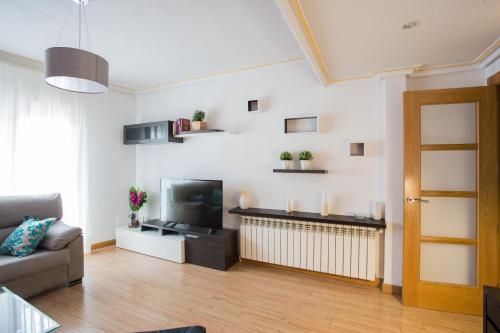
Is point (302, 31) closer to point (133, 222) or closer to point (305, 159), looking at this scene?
point (305, 159)

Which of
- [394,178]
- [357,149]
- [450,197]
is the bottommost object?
[450,197]

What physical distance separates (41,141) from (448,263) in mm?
4962

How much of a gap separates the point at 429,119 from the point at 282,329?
2.41 m

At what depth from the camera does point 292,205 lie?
3.02 metres

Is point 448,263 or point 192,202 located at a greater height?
point 192,202

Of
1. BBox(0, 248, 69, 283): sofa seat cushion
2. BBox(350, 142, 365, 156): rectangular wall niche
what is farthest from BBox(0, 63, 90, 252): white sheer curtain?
BBox(350, 142, 365, 156): rectangular wall niche

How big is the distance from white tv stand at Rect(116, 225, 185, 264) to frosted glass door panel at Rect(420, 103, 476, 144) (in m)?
3.18

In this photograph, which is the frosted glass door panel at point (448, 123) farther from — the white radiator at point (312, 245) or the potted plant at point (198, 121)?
the potted plant at point (198, 121)

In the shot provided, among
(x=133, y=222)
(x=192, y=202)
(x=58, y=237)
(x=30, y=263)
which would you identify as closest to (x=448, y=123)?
(x=192, y=202)

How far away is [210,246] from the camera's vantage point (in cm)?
309

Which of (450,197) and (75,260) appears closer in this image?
(450,197)

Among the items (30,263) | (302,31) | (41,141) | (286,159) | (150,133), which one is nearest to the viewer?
(302,31)

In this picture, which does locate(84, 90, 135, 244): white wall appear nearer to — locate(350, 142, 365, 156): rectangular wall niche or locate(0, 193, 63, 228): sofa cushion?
locate(0, 193, 63, 228): sofa cushion

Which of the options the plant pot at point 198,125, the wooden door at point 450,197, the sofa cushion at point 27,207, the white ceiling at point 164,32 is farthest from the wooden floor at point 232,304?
the white ceiling at point 164,32
